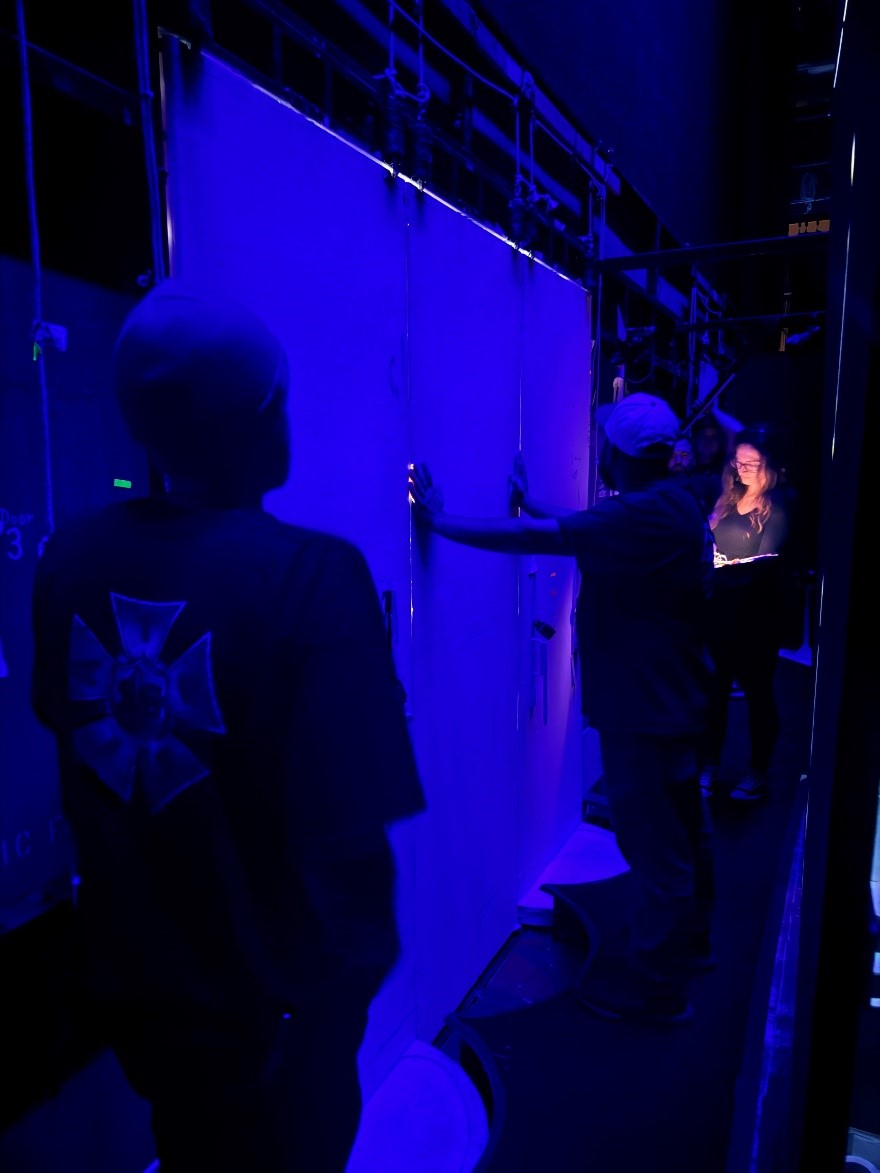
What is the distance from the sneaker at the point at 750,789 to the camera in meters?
3.88

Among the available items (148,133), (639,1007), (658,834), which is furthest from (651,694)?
(148,133)

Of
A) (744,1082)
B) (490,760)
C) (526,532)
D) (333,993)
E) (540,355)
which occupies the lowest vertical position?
(744,1082)

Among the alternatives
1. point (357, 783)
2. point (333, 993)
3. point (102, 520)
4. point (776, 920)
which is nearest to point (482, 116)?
point (102, 520)

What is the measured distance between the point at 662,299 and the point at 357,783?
496 cm

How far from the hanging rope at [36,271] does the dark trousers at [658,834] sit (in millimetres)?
1624

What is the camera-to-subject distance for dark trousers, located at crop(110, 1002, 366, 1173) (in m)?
1.04

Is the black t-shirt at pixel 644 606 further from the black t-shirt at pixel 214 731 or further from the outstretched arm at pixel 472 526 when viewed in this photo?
the black t-shirt at pixel 214 731

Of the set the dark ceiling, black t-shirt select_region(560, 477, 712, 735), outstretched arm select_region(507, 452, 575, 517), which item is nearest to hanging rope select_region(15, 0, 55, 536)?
the dark ceiling

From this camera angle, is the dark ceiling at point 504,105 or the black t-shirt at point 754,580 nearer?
the dark ceiling at point 504,105

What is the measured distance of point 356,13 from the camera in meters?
1.92

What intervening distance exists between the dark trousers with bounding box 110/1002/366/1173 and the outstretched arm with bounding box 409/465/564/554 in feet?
3.68

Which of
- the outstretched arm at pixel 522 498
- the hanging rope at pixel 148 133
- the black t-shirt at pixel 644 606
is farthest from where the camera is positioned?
the outstretched arm at pixel 522 498

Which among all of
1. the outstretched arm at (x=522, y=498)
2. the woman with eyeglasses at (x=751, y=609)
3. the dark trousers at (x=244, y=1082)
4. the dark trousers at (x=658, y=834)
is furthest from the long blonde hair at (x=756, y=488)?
the dark trousers at (x=244, y=1082)

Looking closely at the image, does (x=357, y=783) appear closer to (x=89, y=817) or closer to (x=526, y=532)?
(x=89, y=817)
